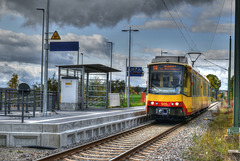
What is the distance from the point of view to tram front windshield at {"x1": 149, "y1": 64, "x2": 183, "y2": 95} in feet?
55.9

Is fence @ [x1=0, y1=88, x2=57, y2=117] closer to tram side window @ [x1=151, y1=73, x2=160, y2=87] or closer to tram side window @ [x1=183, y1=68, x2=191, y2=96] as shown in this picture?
tram side window @ [x1=151, y1=73, x2=160, y2=87]

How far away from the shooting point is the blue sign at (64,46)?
17859 mm

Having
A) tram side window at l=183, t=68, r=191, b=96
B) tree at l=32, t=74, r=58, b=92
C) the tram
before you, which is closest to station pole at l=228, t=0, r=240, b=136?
the tram

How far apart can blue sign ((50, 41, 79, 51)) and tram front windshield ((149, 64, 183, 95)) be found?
4444 mm

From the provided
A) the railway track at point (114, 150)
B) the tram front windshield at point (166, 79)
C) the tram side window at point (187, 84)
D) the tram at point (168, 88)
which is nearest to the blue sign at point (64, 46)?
the tram at point (168, 88)

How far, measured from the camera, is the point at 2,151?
31.7 feet

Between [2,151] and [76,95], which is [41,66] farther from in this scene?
[2,151]

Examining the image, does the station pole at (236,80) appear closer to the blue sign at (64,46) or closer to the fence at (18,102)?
the fence at (18,102)

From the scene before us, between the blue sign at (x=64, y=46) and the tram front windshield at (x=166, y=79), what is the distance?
14.6 ft

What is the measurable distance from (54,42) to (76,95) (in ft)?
18.2

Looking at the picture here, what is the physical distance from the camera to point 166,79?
17297 mm

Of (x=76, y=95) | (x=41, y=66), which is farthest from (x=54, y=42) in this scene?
(x=41, y=66)

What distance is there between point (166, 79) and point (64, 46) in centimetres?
595

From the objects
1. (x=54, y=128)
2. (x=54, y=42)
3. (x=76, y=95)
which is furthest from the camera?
(x=76, y=95)
